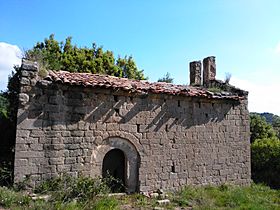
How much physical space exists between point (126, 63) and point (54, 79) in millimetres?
15994

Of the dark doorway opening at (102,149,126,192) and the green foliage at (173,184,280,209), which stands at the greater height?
the dark doorway opening at (102,149,126,192)

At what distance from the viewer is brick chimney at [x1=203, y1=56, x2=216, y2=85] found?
12427 millimetres

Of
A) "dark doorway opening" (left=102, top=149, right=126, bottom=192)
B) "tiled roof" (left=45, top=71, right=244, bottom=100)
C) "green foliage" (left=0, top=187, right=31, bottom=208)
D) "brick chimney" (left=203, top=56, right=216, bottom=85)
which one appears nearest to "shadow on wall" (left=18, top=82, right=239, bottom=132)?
"tiled roof" (left=45, top=71, right=244, bottom=100)

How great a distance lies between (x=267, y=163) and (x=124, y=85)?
8.21 m

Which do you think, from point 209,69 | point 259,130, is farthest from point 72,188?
point 259,130

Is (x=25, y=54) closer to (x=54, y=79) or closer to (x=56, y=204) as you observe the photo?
(x=54, y=79)

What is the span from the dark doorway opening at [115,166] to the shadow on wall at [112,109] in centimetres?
121

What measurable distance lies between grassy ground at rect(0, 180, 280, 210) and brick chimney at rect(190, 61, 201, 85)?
470 centimetres

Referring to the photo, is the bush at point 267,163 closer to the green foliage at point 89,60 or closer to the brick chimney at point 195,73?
the brick chimney at point 195,73

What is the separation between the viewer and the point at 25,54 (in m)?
8.63

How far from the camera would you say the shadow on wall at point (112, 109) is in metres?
7.71

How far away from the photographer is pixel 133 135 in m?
8.80

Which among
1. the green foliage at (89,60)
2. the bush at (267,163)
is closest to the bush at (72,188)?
the bush at (267,163)

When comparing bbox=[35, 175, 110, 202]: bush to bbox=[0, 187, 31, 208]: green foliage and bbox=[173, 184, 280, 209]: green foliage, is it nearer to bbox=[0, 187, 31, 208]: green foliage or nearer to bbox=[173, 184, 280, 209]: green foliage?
bbox=[0, 187, 31, 208]: green foliage
